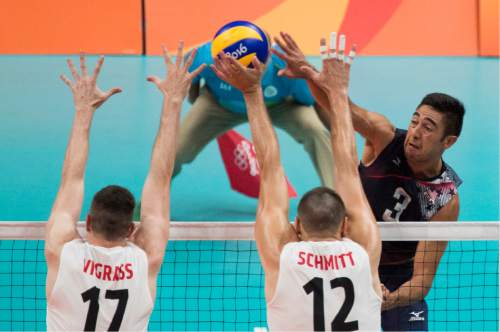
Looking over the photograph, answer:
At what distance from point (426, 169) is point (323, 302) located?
1.92 metres

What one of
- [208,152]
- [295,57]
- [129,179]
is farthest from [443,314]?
[208,152]

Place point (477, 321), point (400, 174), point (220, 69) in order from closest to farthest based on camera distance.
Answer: point (220, 69), point (400, 174), point (477, 321)

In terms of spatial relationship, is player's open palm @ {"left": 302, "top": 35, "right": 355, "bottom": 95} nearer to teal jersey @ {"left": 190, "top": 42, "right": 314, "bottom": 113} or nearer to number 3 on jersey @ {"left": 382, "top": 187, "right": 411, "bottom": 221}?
number 3 on jersey @ {"left": 382, "top": 187, "right": 411, "bottom": 221}

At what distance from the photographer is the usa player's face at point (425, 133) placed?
5.11m

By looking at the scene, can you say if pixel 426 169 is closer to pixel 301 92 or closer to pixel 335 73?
pixel 335 73

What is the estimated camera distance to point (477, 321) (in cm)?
649

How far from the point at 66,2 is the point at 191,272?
11354 mm

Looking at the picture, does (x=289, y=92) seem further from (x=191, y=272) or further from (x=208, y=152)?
(x=208, y=152)

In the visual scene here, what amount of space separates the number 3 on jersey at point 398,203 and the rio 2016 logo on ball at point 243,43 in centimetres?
170

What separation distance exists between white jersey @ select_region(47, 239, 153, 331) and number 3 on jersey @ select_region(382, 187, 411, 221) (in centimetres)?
205

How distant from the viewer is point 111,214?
12.3 ft

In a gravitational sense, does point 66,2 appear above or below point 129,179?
above

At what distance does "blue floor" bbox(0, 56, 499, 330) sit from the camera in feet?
22.5

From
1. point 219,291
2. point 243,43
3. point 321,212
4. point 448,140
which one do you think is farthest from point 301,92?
point 321,212
